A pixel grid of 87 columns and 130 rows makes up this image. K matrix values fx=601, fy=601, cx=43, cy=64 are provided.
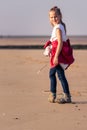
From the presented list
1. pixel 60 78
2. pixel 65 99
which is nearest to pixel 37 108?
pixel 65 99

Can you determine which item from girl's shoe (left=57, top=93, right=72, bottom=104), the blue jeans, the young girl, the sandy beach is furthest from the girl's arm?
the sandy beach

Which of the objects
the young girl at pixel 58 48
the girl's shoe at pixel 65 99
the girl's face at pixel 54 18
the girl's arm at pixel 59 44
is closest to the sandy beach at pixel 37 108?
the girl's shoe at pixel 65 99

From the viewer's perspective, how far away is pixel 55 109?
8.94 metres

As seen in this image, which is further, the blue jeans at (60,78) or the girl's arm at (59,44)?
the blue jeans at (60,78)

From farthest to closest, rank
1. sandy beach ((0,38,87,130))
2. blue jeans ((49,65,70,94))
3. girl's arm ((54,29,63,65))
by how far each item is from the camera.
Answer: blue jeans ((49,65,70,94)) → girl's arm ((54,29,63,65)) → sandy beach ((0,38,87,130))

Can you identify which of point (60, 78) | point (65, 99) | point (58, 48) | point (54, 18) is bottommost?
point (65, 99)

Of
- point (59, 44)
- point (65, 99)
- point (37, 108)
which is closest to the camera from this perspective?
point (37, 108)

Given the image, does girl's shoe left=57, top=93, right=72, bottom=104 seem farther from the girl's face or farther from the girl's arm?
the girl's face

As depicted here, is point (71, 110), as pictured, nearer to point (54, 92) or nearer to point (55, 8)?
point (54, 92)

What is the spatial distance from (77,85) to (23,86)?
1118 mm

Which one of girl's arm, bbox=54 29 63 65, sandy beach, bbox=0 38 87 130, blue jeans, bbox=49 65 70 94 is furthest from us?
blue jeans, bbox=49 65 70 94

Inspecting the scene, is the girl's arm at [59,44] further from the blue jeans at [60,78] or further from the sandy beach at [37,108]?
the sandy beach at [37,108]

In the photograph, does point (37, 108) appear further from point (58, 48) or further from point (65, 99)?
point (58, 48)

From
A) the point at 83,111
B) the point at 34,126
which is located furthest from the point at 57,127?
the point at 83,111
